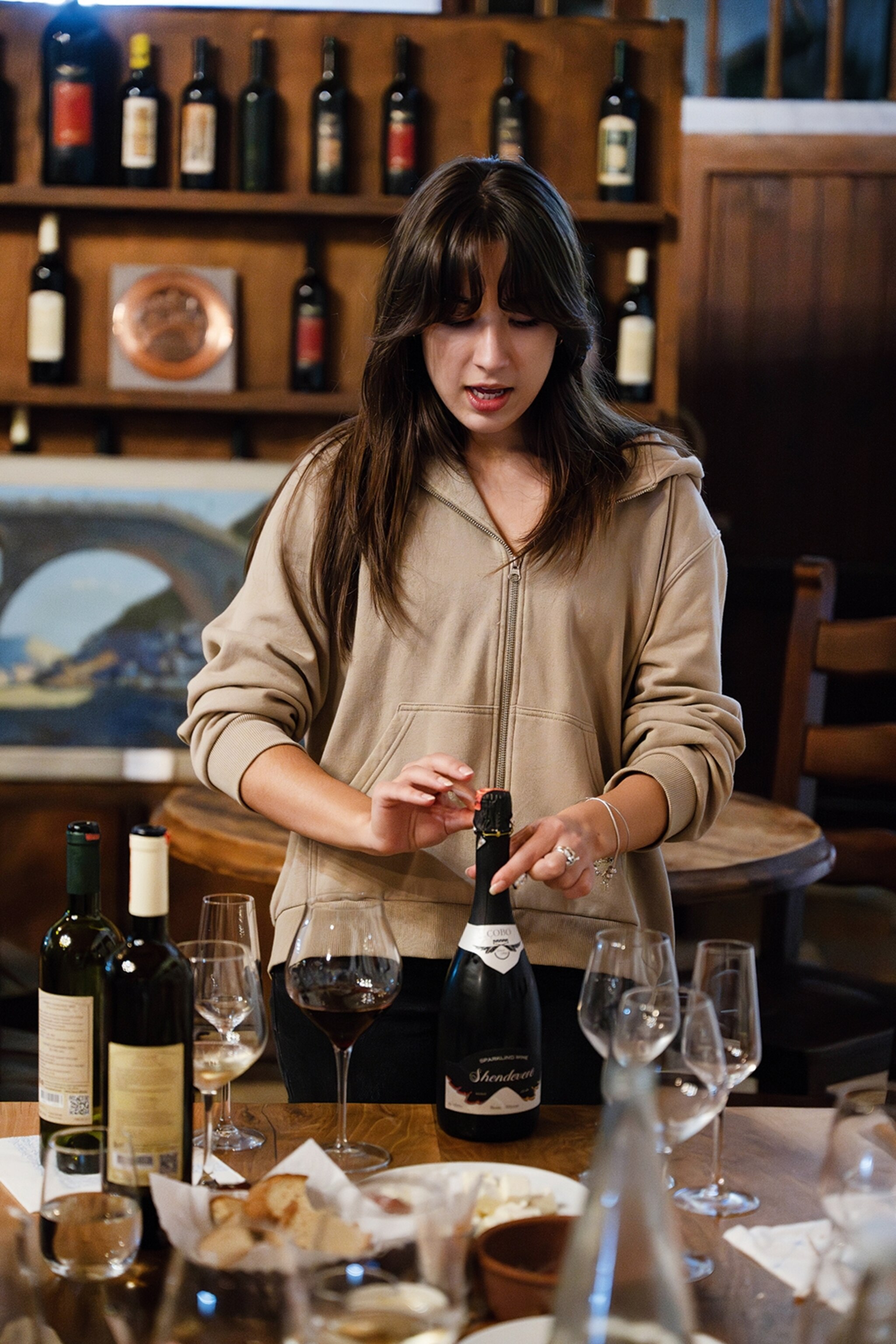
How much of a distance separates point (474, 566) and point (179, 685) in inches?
90.0

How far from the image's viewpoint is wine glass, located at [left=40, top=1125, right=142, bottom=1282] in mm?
885

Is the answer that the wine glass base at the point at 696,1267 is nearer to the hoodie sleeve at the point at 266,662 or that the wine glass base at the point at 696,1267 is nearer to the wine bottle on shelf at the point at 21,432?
the hoodie sleeve at the point at 266,662

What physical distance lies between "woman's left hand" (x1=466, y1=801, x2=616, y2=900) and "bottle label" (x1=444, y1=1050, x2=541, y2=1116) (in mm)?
143

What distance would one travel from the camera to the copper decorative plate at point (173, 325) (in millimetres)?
3611

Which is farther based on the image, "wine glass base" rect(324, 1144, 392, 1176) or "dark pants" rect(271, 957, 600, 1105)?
"dark pants" rect(271, 957, 600, 1105)

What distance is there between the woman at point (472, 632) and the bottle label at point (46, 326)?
2215mm

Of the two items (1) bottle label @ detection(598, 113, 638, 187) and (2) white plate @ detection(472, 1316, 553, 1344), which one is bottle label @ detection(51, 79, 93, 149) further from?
(2) white plate @ detection(472, 1316, 553, 1344)

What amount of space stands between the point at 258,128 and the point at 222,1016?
2.97 metres

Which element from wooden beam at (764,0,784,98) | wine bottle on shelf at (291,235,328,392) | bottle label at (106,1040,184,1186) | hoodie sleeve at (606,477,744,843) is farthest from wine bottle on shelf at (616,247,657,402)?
bottle label at (106,1040,184,1186)

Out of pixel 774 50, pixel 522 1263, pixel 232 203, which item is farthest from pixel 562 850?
pixel 774 50

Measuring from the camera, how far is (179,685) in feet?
12.0

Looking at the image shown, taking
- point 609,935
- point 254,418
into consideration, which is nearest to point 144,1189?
point 609,935

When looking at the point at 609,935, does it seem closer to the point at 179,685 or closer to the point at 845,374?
the point at 179,685

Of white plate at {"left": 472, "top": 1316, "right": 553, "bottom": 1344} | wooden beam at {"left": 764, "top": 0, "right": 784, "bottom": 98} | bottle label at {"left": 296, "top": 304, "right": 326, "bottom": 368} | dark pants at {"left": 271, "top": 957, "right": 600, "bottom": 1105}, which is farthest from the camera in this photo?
wooden beam at {"left": 764, "top": 0, "right": 784, "bottom": 98}
